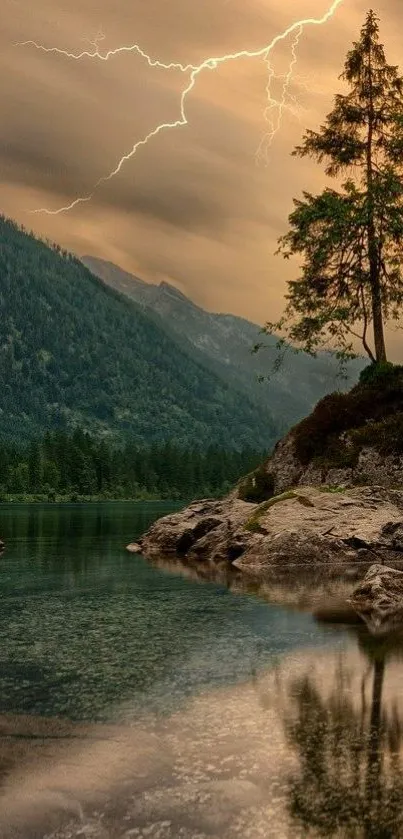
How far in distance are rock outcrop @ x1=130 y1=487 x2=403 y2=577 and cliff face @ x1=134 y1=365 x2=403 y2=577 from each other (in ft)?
0.15

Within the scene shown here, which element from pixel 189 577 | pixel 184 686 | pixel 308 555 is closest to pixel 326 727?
pixel 184 686

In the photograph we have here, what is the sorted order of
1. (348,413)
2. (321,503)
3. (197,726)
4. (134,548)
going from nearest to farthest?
(197,726) < (321,503) < (134,548) < (348,413)

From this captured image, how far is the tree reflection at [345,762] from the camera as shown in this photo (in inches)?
299

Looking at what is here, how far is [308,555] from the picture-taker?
32.2 m

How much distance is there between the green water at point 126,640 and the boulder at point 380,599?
184cm

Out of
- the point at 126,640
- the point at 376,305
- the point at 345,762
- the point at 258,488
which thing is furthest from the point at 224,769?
the point at 376,305

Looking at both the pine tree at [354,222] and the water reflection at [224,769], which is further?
the pine tree at [354,222]

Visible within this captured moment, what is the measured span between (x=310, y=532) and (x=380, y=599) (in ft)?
39.2

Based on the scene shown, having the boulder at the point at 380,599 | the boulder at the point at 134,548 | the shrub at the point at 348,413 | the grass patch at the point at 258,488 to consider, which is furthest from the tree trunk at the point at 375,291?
the boulder at the point at 380,599

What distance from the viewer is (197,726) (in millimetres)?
10703

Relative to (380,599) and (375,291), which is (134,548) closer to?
(375,291)

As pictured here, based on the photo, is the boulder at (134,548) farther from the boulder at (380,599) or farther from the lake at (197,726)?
the boulder at (380,599)

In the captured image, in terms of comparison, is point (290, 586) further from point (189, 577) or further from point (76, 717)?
point (76, 717)

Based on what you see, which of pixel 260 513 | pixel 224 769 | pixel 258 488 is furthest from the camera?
pixel 258 488
